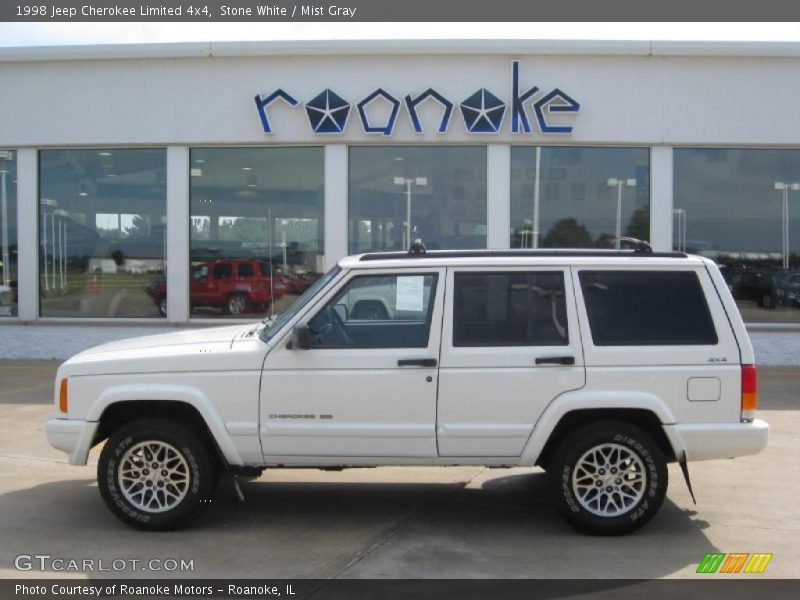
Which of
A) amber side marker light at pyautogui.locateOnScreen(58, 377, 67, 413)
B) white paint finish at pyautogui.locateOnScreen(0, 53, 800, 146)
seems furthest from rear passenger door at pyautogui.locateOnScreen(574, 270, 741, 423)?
white paint finish at pyautogui.locateOnScreen(0, 53, 800, 146)

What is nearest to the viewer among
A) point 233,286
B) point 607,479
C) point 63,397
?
point 607,479

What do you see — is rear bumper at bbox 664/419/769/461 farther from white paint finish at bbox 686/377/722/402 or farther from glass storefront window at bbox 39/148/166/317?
glass storefront window at bbox 39/148/166/317

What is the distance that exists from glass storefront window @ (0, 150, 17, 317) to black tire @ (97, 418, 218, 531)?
10.6 m

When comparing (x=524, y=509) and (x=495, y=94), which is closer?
(x=524, y=509)

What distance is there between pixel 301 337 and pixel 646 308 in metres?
2.38

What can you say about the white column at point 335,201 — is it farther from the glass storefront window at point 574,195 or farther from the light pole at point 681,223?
the light pole at point 681,223

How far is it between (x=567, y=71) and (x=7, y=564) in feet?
37.7

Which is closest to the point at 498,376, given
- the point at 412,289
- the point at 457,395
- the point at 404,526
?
the point at 457,395

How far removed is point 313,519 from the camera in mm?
6352

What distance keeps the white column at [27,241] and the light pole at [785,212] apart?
12.7 m

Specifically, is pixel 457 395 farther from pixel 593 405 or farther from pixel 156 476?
pixel 156 476

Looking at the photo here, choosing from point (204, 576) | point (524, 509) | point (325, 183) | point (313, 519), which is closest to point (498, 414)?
point (524, 509)

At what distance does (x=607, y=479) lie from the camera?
5.91m

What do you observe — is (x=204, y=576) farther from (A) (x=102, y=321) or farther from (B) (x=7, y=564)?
(A) (x=102, y=321)
